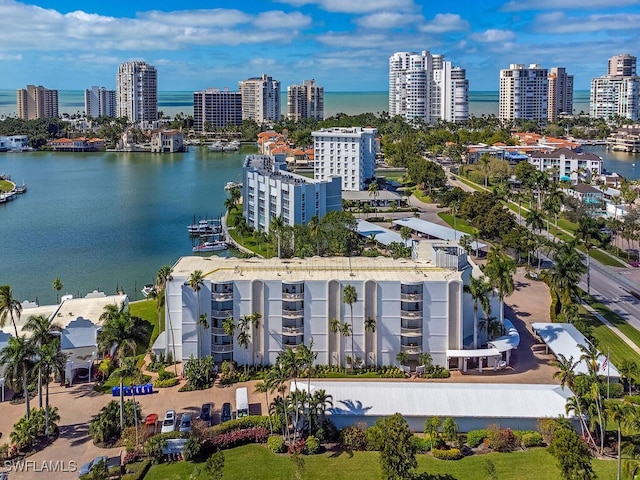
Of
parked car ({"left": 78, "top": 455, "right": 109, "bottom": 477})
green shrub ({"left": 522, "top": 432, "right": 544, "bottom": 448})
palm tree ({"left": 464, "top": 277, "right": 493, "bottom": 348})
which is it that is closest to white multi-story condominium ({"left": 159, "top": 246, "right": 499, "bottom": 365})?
palm tree ({"left": 464, "top": 277, "right": 493, "bottom": 348})

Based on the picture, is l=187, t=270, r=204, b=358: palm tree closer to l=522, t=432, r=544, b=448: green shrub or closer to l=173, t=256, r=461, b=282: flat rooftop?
l=173, t=256, r=461, b=282: flat rooftop

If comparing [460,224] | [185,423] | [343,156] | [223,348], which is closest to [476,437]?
[185,423]

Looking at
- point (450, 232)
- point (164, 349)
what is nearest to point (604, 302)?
point (450, 232)

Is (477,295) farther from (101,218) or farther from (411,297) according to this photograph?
(101,218)

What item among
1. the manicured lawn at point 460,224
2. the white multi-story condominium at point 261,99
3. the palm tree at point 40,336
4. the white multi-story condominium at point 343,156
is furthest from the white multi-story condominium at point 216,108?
the palm tree at point 40,336

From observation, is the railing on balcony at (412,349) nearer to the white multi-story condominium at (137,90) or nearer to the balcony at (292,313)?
the balcony at (292,313)
